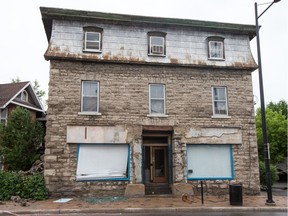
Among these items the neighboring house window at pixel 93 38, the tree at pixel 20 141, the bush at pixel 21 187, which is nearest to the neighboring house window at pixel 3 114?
the tree at pixel 20 141

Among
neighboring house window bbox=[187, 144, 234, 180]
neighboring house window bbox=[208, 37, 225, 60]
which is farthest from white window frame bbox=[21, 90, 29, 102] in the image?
neighboring house window bbox=[208, 37, 225, 60]

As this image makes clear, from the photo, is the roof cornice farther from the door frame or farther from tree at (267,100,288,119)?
tree at (267,100,288,119)

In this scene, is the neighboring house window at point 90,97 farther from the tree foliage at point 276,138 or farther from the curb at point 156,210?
the tree foliage at point 276,138

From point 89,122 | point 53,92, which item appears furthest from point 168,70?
point 53,92

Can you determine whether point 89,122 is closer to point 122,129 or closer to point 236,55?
point 122,129

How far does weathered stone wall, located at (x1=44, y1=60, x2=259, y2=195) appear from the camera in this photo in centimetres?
1271

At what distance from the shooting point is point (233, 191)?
1100 centimetres

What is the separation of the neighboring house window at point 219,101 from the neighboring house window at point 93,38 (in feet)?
21.3

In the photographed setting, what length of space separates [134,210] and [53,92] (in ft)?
22.0

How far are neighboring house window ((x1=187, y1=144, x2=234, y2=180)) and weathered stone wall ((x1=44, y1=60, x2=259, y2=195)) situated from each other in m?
0.37

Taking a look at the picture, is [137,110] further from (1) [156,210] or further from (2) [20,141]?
(2) [20,141]

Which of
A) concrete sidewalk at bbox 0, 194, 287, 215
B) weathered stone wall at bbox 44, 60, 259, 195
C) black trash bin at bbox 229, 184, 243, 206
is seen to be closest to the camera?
concrete sidewalk at bbox 0, 194, 287, 215

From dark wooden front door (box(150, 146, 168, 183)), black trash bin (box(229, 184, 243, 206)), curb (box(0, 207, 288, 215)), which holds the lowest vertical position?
curb (box(0, 207, 288, 215))

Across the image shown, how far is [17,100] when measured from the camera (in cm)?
2069
